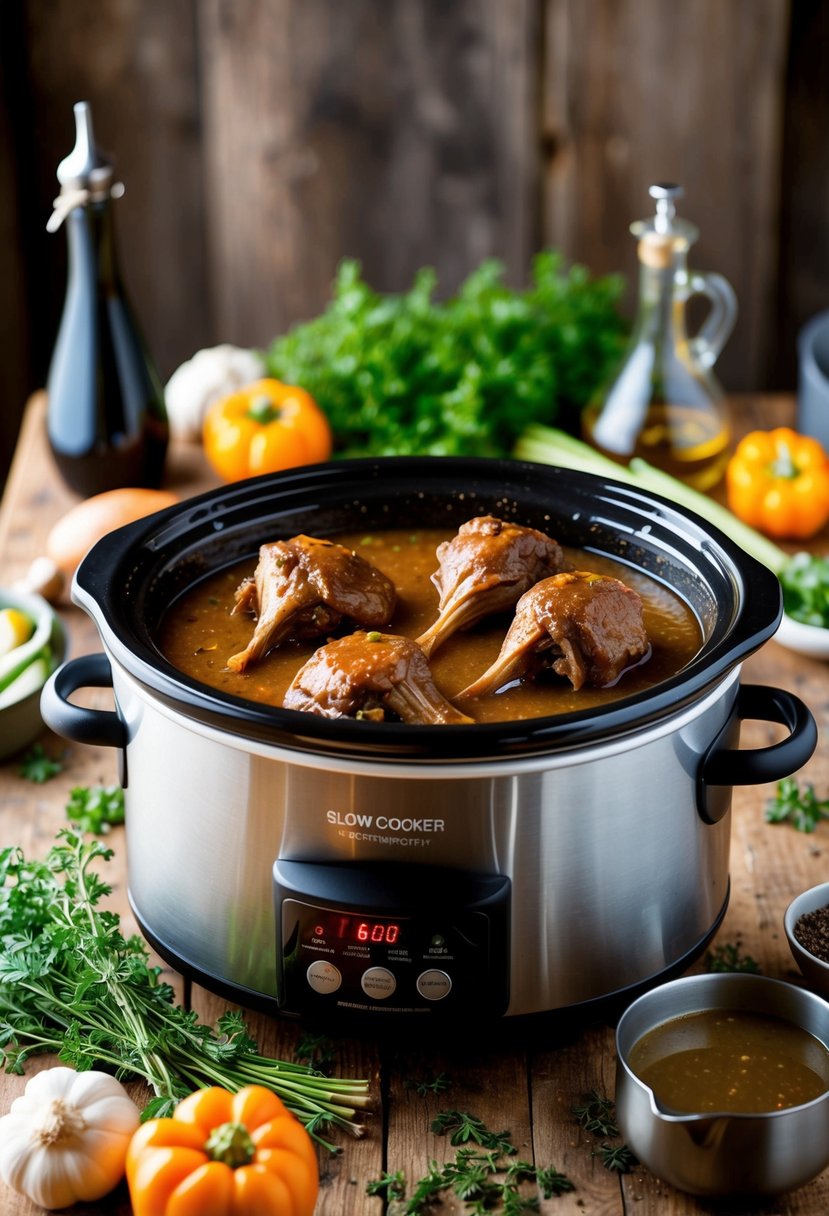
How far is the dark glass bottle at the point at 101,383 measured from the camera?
3.68 meters

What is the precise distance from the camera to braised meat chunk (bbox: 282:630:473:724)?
208 centimetres

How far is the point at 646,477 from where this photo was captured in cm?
365

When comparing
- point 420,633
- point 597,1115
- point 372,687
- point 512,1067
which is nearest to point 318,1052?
point 512,1067

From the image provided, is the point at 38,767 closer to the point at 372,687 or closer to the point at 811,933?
the point at 372,687

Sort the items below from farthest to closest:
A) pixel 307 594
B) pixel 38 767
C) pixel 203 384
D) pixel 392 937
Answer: pixel 203 384, pixel 38 767, pixel 307 594, pixel 392 937

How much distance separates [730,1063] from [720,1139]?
166mm

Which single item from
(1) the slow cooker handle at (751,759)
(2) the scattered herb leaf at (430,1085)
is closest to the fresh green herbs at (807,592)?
(1) the slow cooker handle at (751,759)

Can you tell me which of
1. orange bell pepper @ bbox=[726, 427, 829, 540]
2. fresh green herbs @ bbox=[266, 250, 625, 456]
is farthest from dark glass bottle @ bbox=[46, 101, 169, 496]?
orange bell pepper @ bbox=[726, 427, 829, 540]

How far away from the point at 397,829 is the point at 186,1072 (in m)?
0.51

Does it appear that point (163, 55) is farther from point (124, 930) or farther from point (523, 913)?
point (523, 913)

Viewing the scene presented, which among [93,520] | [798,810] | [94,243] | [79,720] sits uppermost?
[94,243]

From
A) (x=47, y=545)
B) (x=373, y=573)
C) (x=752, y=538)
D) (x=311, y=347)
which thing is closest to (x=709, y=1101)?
(x=373, y=573)

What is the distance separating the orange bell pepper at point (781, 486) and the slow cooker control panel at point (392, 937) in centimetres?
194

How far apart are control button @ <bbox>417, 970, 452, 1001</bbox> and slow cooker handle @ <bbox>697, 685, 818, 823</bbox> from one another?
46 centimetres
